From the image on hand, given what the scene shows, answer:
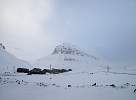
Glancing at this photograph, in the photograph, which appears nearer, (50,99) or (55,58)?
(50,99)

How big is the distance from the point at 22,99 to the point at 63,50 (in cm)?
15414

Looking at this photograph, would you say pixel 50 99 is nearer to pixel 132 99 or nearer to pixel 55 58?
pixel 132 99

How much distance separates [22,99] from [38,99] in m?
1.10

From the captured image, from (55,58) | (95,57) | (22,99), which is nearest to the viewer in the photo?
Result: (22,99)

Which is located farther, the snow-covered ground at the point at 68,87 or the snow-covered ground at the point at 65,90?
the snow-covered ground at the point at 68,87

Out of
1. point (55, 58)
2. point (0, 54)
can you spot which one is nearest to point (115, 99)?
point (0, 54)

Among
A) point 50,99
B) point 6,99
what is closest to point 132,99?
point 50,99

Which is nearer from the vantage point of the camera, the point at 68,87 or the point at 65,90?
the point at 65,90

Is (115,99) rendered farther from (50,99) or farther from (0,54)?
(0,54)

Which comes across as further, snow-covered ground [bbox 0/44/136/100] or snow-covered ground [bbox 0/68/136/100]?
snow-covered ground [bbox 0/44/136/100]

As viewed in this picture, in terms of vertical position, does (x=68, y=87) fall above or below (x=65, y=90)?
below

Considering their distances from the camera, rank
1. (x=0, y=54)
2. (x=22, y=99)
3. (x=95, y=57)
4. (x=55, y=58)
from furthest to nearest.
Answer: (x=95, y=57) → (x=55, y=58) → (x=0, y=54) → (x=22, y=99)

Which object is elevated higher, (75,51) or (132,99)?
(75,51)

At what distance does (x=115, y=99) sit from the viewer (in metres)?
15.6
